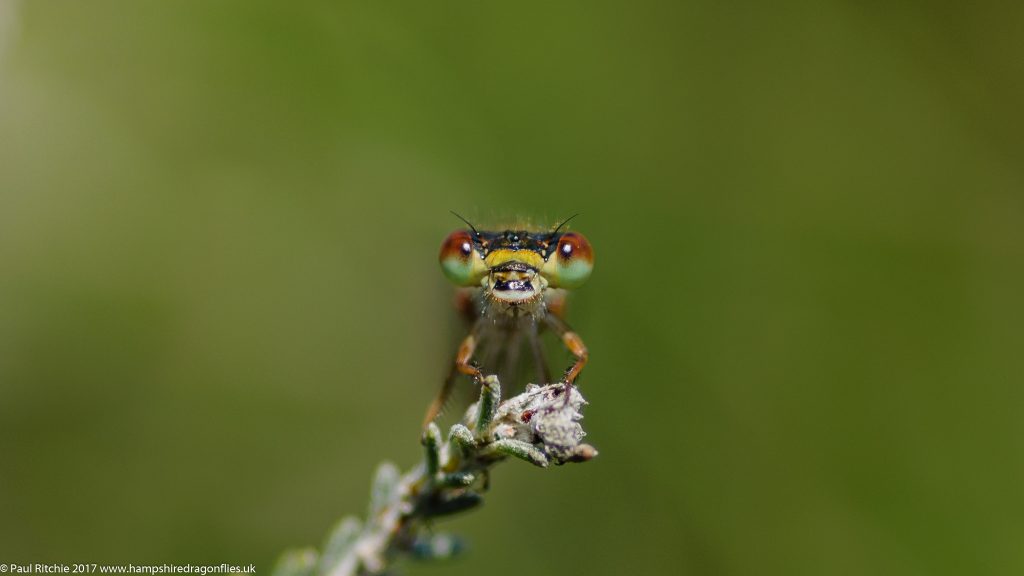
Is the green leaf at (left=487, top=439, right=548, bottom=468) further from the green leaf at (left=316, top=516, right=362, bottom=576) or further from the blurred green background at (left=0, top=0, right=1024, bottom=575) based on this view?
the blurred green background at (left=0, top=0, right=1024, bottom=575)

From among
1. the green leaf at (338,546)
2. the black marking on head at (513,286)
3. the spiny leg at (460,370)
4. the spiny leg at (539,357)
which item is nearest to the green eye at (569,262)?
the black marking on head at (513,286)

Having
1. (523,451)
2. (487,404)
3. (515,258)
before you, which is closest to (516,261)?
(515,258)

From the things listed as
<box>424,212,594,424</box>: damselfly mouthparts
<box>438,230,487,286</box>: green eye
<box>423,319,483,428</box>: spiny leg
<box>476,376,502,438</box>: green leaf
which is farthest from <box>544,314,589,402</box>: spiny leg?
<box>476,376,502,438</box>: green leaf

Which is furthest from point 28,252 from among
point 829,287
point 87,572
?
point 829,287

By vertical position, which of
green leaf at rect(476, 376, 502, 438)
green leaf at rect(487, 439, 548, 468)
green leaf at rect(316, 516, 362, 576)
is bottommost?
green leaf at rect(316, 516, 362, 576)

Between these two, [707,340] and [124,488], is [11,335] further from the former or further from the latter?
[707,340]

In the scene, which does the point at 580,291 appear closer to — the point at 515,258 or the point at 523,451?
the point at 515,258
